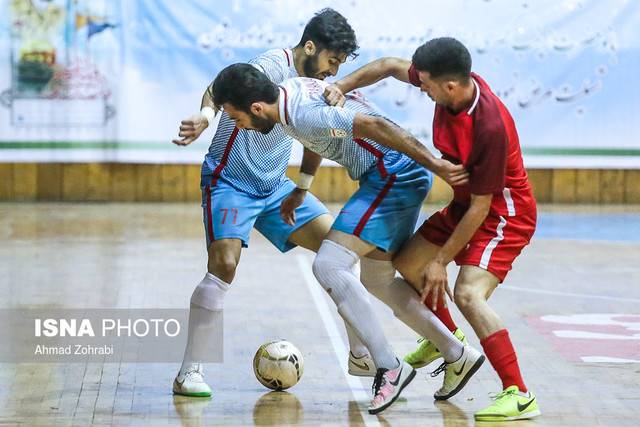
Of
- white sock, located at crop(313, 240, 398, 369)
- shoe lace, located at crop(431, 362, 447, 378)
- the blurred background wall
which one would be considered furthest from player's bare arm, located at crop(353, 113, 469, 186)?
the blurred background wall

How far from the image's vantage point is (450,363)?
17.0 ft

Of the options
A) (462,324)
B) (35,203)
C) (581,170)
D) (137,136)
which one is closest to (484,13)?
(581,170)

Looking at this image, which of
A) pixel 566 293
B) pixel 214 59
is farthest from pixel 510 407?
pixel 214 59

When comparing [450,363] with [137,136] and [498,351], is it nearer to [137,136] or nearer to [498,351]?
[498,351]

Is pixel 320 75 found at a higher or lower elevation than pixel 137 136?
higher

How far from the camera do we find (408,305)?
5.22m

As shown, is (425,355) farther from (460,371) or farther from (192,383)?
(192,383)

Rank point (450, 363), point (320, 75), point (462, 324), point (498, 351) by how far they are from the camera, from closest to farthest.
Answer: point (498, 351) → point (450, 363) → point (320, 75) → point (462, 324)

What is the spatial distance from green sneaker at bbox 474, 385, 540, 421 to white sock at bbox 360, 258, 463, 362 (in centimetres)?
40

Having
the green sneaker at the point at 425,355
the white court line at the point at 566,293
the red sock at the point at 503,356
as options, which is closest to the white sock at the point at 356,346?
the green sneaker at the point at 425,355

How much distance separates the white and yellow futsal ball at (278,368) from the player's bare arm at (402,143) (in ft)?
3.78

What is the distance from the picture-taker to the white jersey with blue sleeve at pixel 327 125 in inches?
187

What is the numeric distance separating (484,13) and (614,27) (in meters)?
1.53

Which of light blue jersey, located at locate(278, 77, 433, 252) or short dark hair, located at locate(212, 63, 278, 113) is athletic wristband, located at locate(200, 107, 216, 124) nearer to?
short dark hair, located at locate(212, 63, 278, 113)
